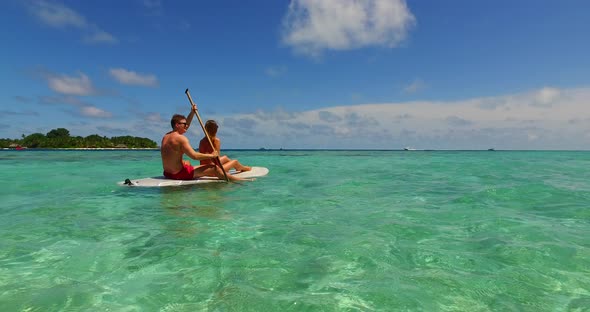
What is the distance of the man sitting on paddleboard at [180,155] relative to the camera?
29.9ft

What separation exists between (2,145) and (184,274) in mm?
149984

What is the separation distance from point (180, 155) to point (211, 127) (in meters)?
1.47

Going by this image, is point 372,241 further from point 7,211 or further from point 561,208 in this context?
point 7,211

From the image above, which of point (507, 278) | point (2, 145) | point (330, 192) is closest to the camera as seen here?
point (507, 278)

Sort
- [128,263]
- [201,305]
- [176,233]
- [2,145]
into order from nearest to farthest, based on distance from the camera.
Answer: [201,305], [128,263], [176,233], [2,145]

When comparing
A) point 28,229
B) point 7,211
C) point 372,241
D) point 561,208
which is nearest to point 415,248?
point 372,241

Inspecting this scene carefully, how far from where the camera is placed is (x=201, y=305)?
257cm

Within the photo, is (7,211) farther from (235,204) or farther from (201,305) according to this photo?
(201,305)

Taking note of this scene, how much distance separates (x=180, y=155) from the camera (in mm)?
9664

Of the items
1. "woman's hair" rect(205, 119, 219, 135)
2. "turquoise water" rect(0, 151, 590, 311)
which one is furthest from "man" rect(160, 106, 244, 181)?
"turquoise water" rect(0, 151, 590, 311)

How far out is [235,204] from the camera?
A: 690cm

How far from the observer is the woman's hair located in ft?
34.6

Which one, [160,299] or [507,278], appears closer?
[160,299]

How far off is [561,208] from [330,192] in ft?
16.2
